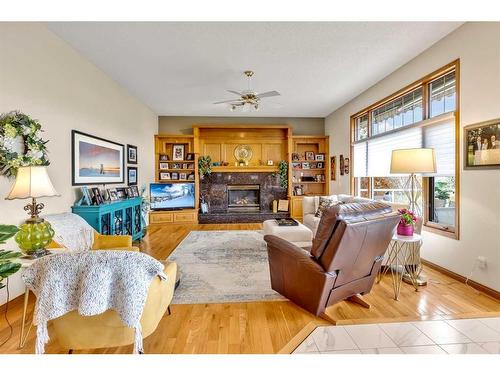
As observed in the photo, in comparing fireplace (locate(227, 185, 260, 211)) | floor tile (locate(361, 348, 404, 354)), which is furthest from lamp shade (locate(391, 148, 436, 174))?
fireplace (locate(227, 185, 260, 211))

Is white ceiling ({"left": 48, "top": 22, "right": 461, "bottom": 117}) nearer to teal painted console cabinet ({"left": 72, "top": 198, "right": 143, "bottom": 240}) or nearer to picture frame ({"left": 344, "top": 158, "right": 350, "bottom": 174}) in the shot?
picture frame ({"left": 344, "top": 158, "right": 350, "bottom": 174})

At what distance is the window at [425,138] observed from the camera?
3042 millimetres

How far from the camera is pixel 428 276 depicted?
2953 mm

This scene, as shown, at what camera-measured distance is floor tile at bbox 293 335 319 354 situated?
171cm

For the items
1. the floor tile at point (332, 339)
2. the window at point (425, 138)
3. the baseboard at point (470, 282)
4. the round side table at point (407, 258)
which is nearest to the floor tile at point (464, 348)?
the floor tile at point (332, 339)

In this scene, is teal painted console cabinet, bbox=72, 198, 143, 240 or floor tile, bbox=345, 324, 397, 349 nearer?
floor tile, bbox=345, 324, 397, 349

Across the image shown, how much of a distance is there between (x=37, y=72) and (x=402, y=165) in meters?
4.19

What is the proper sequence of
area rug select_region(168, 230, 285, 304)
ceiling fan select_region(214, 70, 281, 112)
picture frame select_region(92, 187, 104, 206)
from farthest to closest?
1. ceiling fan select_region(214, 70, 281, 112)
2. picture frame select_region(92, 187, 104, 206)
3. area rug select_region(168, 230, 285, 304)

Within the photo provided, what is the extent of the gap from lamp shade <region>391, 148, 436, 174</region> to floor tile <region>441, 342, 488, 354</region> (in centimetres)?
161

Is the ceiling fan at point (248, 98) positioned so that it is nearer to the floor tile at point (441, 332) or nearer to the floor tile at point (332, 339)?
the floor tile at point (332, 339)

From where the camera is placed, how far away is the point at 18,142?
7.88 feet

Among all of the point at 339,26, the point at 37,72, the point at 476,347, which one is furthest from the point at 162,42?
the point at 476,347
